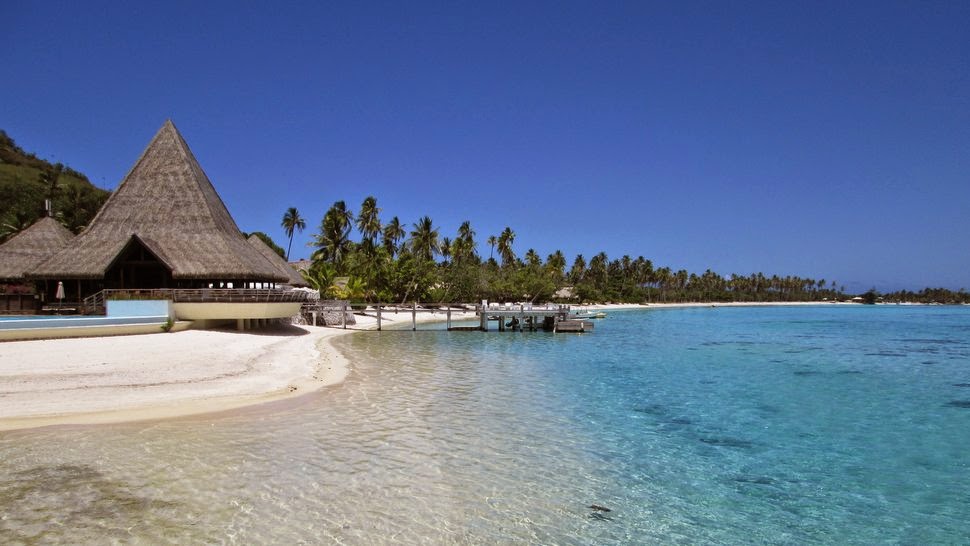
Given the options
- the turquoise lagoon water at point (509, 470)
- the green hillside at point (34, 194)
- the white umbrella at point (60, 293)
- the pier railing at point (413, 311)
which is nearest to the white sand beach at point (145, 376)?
the turquoise lagoon water at point (509, 470)

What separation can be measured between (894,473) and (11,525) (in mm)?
11976

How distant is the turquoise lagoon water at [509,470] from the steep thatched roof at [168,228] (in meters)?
12.6

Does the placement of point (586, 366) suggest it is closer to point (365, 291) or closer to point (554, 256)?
point (365, 291)

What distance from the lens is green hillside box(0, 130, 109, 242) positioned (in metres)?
40.9

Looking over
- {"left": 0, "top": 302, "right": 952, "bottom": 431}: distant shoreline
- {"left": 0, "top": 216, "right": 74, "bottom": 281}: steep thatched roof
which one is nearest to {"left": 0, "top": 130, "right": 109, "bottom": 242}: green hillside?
{"left": 0, "top": 216, "right": 74, "bottom": 281}: steep thatched roof

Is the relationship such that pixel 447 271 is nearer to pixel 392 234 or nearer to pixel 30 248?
pixel 392 234

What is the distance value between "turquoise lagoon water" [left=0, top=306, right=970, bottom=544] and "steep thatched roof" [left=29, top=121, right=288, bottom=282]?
1261cm

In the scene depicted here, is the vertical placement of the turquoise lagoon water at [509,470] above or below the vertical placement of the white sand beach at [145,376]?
below

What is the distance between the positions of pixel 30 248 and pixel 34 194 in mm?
36895

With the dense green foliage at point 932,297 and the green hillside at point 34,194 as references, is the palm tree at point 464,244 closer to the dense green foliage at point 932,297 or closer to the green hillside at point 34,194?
the green hillside at point 34,194

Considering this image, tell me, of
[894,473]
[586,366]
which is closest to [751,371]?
[586,366]

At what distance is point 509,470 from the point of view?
8.52 metres

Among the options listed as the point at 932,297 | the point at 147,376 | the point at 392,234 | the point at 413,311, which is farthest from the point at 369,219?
the point at 932,297

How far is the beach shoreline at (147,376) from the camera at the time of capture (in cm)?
1079
